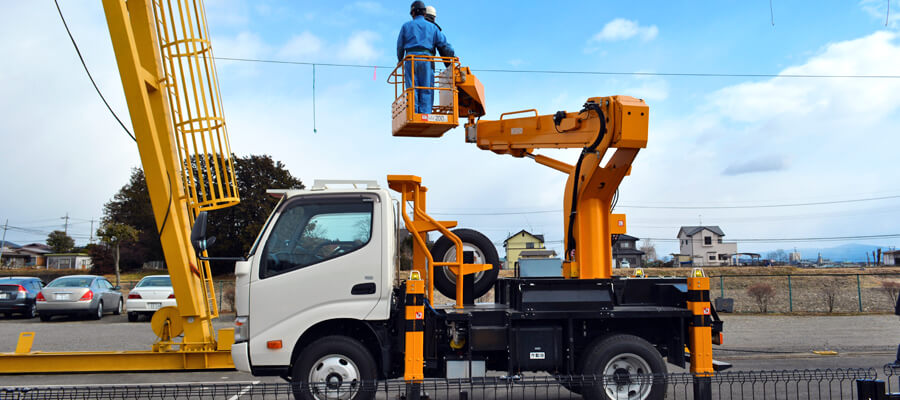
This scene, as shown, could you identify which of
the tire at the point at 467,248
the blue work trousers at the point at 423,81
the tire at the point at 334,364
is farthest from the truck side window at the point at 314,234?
the blue work trousers at the point at 423,81

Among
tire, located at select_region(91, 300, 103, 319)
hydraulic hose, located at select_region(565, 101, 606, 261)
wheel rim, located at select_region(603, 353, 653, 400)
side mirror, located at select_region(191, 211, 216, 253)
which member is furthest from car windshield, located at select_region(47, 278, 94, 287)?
wheel rim, located at select_region(603, 353, 653, 400)

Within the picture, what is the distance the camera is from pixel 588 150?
7.72 metres

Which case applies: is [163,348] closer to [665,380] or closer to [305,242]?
[305,242]

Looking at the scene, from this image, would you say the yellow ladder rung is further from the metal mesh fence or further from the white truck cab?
the white truck cab

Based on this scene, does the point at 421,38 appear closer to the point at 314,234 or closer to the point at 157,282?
the point at 314,234

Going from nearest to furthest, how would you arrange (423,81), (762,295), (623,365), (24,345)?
(623,365) → (423,81) → (24,345) → (762,295)

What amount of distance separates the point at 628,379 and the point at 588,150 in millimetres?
2673

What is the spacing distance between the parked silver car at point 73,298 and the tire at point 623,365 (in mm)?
16963

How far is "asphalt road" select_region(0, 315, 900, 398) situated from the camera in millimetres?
9500

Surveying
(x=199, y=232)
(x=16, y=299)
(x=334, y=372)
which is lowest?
(x=334, y=372)

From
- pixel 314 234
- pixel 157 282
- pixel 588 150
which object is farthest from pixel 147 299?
pixel 588 150

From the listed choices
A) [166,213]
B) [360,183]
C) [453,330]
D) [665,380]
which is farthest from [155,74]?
[665,380]

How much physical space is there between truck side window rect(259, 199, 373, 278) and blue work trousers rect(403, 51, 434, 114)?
2.01 meters

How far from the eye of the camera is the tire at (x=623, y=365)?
661cm
